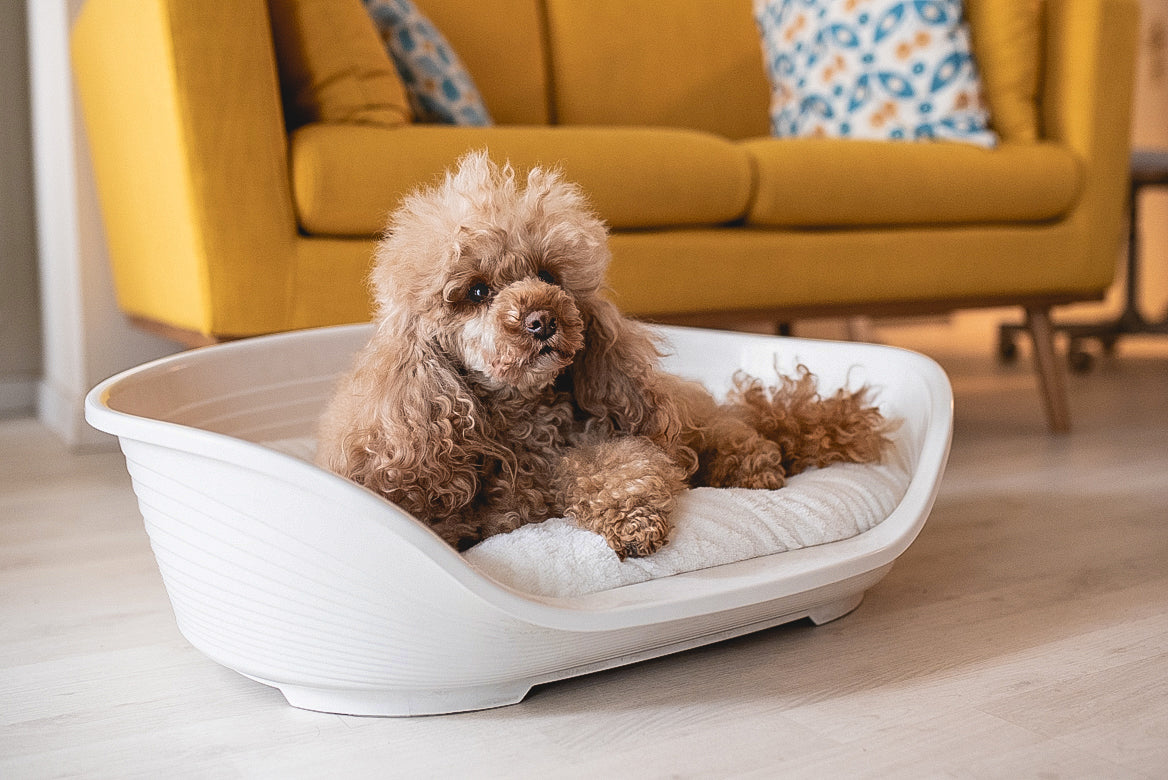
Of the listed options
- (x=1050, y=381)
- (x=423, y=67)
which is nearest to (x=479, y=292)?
(x=423, y=67)

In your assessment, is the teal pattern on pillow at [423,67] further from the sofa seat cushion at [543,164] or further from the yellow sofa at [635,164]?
the sofa seat cushion at [543,164]

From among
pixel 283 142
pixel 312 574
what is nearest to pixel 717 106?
pixel 283 142

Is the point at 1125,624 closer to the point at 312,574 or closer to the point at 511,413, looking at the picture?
the point at 511,413

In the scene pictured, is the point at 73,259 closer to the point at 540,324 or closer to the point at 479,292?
the point at 479,292

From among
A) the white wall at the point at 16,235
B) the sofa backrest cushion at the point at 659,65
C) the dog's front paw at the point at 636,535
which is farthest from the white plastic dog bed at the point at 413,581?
the white wall at the point at 16,235

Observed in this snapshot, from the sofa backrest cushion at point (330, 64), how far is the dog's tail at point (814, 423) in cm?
89

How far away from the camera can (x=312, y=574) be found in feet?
3.28

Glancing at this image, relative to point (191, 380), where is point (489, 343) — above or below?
above

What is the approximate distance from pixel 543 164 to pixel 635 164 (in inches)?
7.7

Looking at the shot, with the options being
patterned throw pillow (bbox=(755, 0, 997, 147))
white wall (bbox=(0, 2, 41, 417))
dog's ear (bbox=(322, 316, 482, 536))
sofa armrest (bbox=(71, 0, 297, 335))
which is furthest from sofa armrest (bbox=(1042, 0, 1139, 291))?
white wall (bbox=(0, 2, 41, 417))

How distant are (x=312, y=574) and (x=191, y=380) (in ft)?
2.00

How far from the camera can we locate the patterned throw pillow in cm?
250

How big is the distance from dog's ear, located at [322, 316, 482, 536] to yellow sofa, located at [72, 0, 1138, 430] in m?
0.69

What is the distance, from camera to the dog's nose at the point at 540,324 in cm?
110
